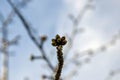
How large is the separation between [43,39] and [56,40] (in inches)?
65.3

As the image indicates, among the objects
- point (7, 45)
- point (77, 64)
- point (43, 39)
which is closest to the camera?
point (43, 39)

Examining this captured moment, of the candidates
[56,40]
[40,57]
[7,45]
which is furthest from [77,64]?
[7,45]

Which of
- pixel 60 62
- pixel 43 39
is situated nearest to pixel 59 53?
pixel 60 62

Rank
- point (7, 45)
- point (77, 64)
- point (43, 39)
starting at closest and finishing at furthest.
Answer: point (43, 39) → point (77, 64) → point (7, 45)

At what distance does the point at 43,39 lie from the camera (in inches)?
105

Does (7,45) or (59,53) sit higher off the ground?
(7,45)

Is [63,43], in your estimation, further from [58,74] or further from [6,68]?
[6,68]

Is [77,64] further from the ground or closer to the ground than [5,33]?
closer to the ground

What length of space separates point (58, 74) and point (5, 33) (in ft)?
32.3

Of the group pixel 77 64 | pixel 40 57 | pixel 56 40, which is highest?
pixel 77 64

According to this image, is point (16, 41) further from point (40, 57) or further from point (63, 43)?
point (63, 43)

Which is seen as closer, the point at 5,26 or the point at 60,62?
the point at 60,62

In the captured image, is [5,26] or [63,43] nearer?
[63,43]

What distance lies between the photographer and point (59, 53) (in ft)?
3.09
